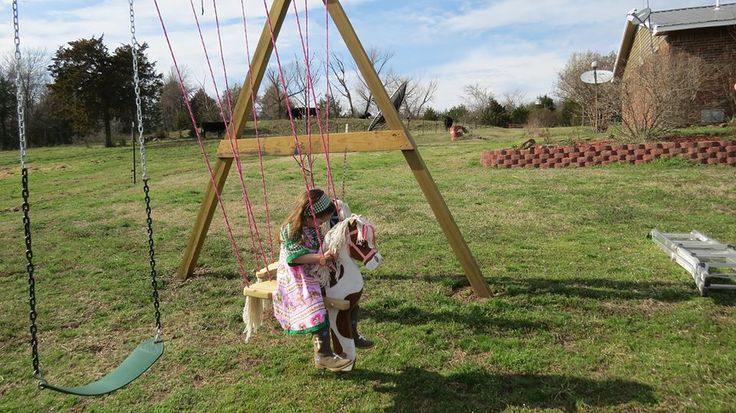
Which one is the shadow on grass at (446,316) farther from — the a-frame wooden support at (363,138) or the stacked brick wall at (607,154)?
the stacked brick wall at (607,154)

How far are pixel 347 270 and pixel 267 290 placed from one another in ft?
1.89

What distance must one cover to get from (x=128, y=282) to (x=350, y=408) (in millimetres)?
3704

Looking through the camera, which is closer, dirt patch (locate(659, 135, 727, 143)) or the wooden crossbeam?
the wooden crossbeam

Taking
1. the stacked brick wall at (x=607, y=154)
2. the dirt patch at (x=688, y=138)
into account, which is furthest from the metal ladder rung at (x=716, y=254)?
the dirt patch at (x=688, y=138)

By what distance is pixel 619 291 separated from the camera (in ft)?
15.6

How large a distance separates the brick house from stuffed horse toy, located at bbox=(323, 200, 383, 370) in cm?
1561

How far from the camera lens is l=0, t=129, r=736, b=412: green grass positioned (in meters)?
3.29

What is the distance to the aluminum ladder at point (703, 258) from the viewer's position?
4.53 metres

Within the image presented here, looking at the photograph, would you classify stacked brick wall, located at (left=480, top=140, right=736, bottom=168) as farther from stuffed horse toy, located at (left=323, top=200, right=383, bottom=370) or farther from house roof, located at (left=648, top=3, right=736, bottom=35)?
stuffed horse toy, located at (left=323, top=200, right=383, bottom=370)

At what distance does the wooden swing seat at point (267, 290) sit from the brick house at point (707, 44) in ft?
51.6

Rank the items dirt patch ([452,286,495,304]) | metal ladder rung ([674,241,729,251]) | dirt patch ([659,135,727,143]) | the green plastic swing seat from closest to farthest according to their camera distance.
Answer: the green plastic swing seat, dirt patch ([452,286,495,304]), metal ladder rung ([674,241,729,251]), dirt patch ([659,135,727,143])

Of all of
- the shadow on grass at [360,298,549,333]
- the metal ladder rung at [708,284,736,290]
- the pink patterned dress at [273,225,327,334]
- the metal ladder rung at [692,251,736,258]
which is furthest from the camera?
the metal ladder rung at [692,251,736,258]

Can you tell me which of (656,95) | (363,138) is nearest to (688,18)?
(656,95)

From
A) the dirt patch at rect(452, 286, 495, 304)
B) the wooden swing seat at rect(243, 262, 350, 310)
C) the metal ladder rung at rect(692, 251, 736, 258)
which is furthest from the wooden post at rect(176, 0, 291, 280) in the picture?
the metal ladder rung at rect(692, 251, 736, 258)
